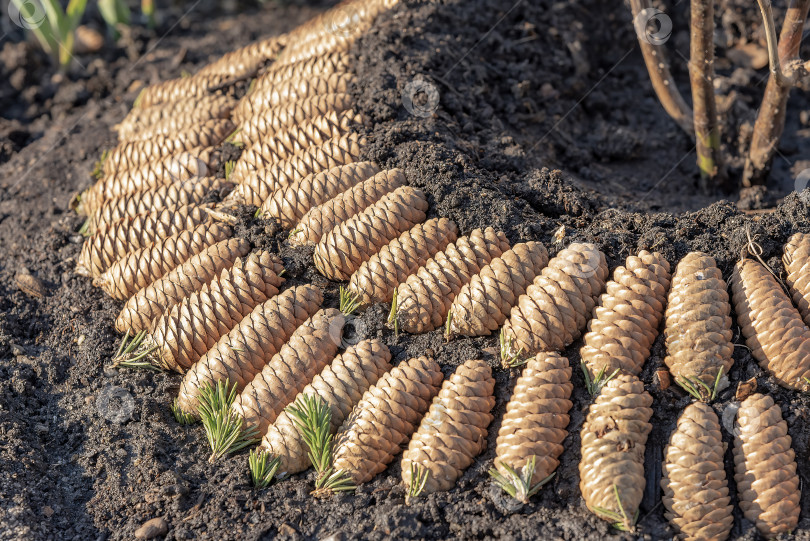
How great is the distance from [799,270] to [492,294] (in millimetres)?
1014

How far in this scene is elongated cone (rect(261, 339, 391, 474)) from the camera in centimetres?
228

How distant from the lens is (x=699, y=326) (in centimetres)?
225

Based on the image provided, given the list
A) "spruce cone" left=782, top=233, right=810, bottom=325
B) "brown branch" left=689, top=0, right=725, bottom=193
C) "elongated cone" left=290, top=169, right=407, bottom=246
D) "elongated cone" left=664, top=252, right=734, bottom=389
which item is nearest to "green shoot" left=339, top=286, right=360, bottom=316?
"elongated cone" left=290, top=169, right=407, bottom=246

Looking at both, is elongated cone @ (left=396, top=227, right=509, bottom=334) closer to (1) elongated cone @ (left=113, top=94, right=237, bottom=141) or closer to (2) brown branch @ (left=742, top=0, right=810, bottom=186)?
(2) brown branch @ (left=742, top=0, right=810, bottom=186)

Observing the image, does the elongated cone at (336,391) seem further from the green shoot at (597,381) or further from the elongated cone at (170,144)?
the elongated cone at (170,144)

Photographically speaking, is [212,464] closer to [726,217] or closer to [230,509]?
[230,509]

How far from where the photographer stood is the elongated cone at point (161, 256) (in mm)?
2820

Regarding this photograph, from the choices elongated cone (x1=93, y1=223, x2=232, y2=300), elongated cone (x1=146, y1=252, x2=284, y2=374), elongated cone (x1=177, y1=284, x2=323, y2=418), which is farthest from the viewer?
elongated cone (x1=93, y1=223, x2=232, y2=300)

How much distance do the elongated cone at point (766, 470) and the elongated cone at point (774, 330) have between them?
0.13 m

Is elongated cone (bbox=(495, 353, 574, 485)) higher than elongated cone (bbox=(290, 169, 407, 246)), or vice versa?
elongated cone (bbox=(290, 169, 407, 246))

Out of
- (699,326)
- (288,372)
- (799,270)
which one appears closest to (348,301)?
(288,372)

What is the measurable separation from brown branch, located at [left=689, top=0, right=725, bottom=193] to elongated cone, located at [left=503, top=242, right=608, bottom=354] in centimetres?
104

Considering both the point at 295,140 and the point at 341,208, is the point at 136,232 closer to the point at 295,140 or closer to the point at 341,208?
the point at 295,140

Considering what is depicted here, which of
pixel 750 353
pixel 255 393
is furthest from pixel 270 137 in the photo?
pixel 750 353
